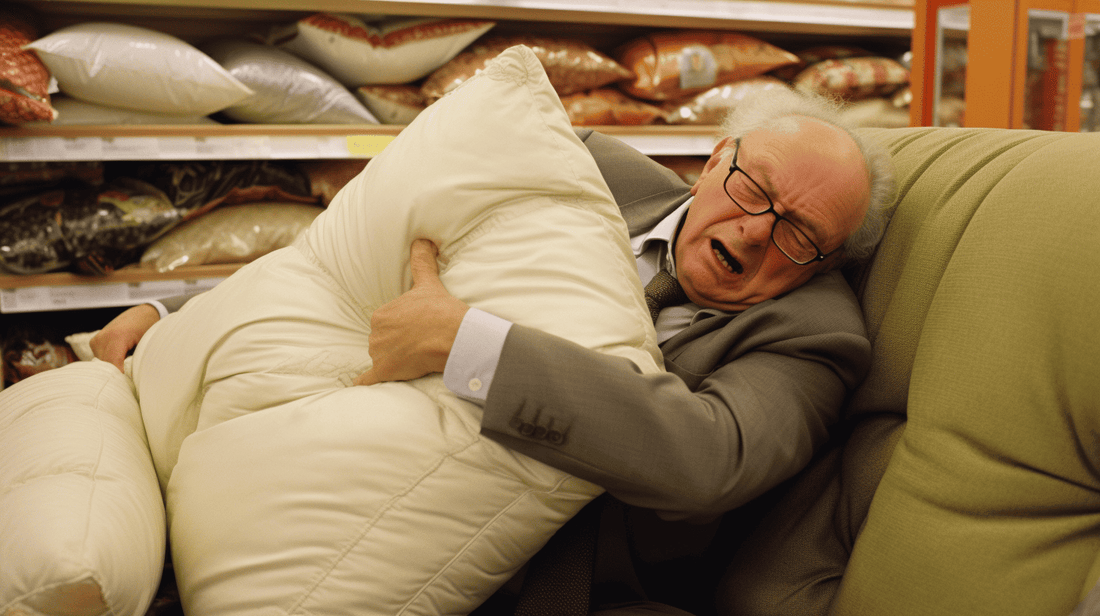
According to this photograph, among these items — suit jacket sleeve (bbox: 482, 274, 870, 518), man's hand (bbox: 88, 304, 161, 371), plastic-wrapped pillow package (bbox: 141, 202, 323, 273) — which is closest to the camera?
suit jacket sleeve (bbox: 482, 274, 870, 518)

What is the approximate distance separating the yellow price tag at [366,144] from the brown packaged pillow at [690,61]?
2.93 feet

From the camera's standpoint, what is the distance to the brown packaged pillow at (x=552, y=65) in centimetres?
219

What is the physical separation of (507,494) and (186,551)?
35 cm

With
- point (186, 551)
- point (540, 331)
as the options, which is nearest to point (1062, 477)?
point (540, 331)

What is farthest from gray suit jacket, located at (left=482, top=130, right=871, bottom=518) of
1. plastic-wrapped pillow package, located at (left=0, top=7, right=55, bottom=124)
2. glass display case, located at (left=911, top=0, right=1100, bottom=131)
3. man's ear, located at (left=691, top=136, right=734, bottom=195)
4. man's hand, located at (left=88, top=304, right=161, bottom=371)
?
glass display case, located at (left=911, top=0, right=1100, bottom=131)

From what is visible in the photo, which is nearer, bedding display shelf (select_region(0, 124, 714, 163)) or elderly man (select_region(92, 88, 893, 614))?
elderly man (select_region(92, 88, 893, 614))

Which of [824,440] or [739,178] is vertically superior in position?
[739,178]

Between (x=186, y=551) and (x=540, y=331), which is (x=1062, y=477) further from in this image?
(x=186, y=551)

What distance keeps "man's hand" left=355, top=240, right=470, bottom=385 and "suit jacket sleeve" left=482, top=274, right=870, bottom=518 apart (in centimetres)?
7

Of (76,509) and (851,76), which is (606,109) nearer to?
(851,76)

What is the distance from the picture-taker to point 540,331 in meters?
0.75

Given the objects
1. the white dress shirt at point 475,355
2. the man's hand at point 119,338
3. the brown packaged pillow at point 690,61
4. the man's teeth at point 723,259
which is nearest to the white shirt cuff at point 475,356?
the white dress shirt at point 475,355

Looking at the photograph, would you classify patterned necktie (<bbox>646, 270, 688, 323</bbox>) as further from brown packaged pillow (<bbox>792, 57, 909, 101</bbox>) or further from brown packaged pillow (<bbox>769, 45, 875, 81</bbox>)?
brown packaged pillow (<bbox>769, 45, 875, 81</bbox>)

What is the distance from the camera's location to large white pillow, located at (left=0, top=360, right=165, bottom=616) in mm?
606
